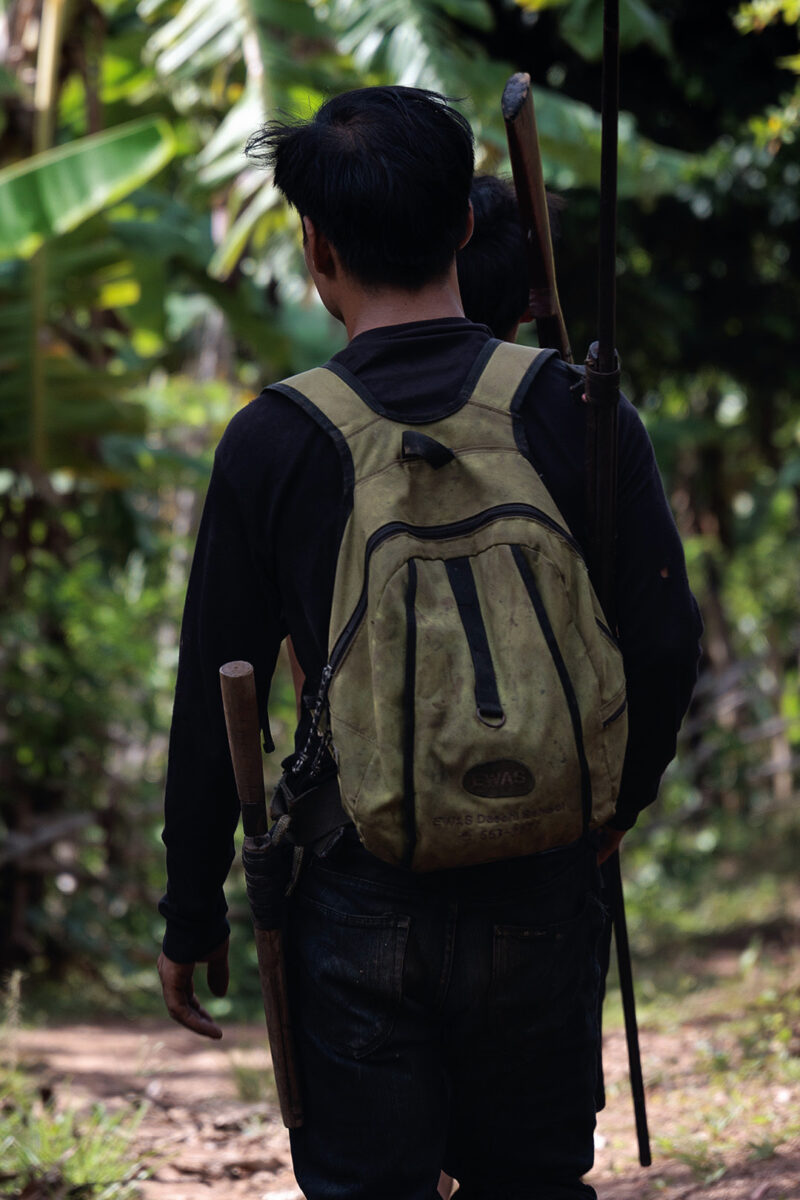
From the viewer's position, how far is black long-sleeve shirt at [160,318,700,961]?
1.69 metres

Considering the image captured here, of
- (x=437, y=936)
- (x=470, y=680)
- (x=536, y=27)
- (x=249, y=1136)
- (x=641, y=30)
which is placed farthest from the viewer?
(x=536, y=27)

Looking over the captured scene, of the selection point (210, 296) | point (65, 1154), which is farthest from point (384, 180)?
point (210, 296)

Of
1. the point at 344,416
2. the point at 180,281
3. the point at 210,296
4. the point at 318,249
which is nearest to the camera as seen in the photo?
the point at 344,416

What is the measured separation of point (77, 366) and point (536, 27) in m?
2.89

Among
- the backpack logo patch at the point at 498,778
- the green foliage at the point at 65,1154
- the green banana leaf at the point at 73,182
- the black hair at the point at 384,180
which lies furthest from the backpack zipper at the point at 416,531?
the green banana leaf at the point at 73,182

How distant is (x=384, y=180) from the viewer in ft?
5.47

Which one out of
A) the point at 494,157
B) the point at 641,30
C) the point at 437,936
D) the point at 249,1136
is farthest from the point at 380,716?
the point at 494,157

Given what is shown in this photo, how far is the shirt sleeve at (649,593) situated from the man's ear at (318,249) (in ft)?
1.42

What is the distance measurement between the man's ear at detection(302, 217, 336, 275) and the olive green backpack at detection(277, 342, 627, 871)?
18cm

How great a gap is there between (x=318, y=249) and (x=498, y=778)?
2.43 feet

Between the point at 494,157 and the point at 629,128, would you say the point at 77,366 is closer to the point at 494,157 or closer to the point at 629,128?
the point at 494,157

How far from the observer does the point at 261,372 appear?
9203mm

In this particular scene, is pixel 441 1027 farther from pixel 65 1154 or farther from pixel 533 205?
pixel 65 1154

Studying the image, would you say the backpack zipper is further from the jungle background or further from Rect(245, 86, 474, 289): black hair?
the jungle background
